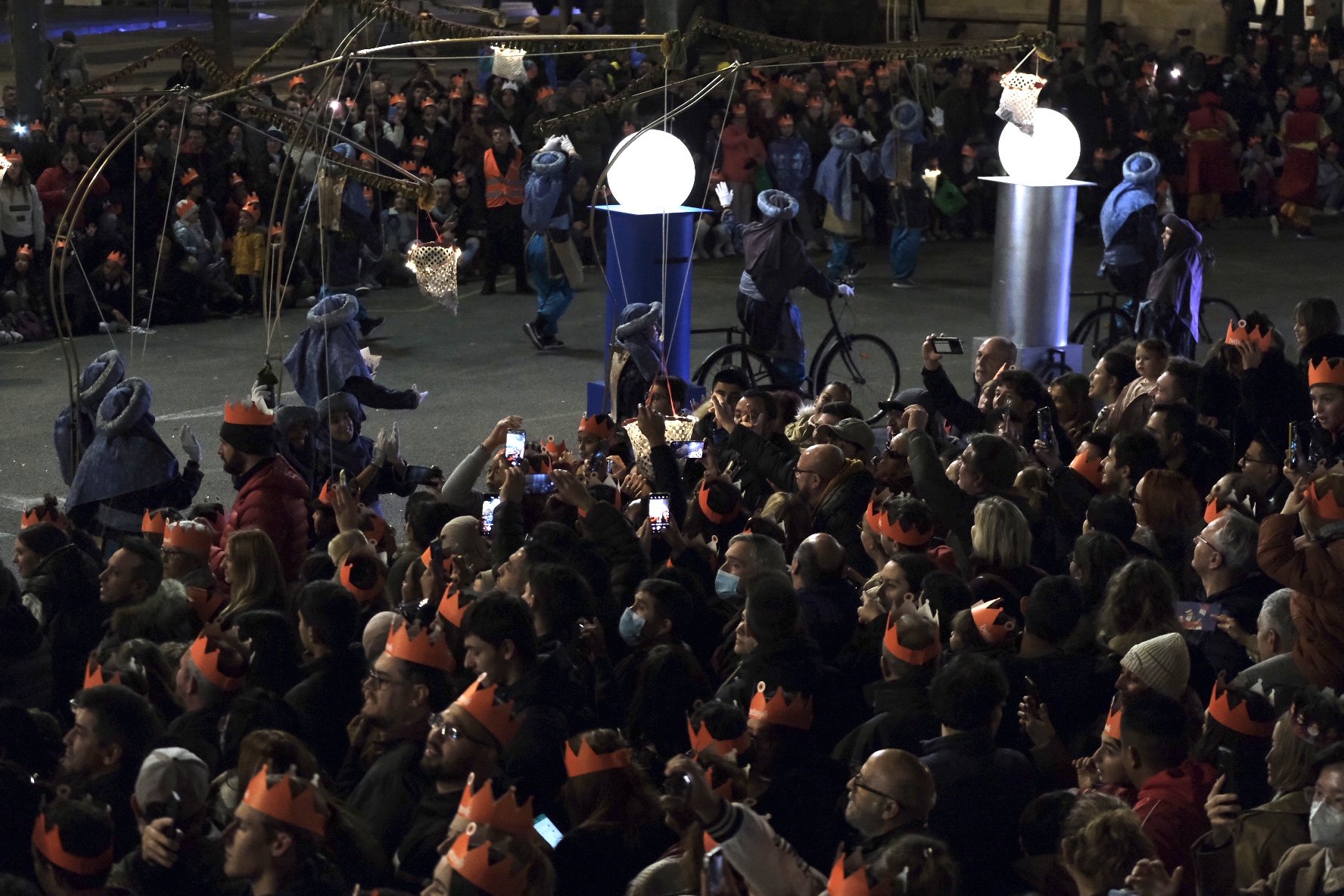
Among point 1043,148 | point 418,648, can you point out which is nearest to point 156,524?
point 418,648

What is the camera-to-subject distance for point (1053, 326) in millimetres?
12828

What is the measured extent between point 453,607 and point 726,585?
1025 mm

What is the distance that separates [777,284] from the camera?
12109 mm

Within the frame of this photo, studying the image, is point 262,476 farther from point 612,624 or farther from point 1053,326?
point 1053,326

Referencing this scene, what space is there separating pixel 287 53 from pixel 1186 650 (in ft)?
92.0

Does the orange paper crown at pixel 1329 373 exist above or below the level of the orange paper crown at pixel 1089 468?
above

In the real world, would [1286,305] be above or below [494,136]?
below

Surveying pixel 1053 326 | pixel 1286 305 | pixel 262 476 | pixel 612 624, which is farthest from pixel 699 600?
pixel 1286 305

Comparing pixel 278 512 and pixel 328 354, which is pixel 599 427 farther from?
pixel 328 354

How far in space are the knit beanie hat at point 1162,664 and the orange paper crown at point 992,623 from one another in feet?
1.53

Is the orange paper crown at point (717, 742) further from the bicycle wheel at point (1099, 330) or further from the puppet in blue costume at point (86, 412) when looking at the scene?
the bicycle wheel at point (1099, 330)

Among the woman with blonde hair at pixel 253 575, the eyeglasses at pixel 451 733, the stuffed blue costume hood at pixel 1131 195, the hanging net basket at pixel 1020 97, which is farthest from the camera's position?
the stuffed blue costume hood at pixel 1131 195

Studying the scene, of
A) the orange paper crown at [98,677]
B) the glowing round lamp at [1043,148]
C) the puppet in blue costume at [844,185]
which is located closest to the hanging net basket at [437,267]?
the glowing round lamp at [1043,148]

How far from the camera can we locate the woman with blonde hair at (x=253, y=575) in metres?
6.14
